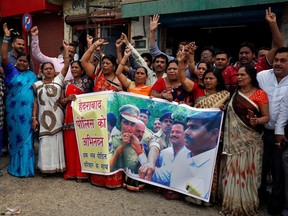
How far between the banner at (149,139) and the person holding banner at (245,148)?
188mm

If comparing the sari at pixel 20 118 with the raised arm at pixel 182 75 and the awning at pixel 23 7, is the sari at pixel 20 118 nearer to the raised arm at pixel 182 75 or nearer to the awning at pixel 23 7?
the raised arm at pixel 182 75

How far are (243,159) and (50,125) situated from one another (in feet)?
8.28

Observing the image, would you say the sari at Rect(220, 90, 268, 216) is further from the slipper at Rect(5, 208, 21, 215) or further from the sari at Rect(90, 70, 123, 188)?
the slipper at Rect(5, 208, 21, 215)

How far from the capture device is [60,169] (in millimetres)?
4285

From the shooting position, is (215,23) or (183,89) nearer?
(183,89)

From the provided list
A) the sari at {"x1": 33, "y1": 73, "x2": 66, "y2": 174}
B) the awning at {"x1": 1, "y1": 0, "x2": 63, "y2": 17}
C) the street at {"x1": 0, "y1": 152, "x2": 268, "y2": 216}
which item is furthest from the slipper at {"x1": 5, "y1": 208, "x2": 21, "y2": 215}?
the awning at {"x1": 1, "y1": 0, "x2": 63, "y2": 17}

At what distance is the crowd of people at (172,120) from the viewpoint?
3.22 meters

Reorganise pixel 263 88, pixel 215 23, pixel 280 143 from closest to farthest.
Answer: pixel 280 143 < pixel 263 88 < pixel 215 23

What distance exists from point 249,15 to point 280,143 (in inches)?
186

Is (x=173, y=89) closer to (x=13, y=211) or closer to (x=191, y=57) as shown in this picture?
(x=191, y=57)

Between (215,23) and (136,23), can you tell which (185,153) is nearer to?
(215,23)

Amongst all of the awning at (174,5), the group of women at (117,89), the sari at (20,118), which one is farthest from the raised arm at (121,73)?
the awning at (174,5)

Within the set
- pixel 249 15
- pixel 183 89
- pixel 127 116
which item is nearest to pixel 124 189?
pixel 127 116

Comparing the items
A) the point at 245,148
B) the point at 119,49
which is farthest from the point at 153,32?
the point at 245,148
